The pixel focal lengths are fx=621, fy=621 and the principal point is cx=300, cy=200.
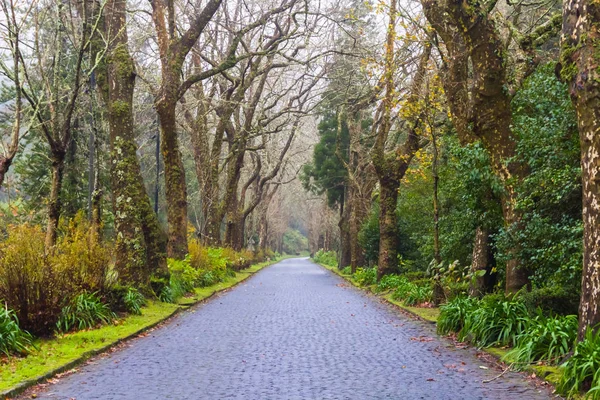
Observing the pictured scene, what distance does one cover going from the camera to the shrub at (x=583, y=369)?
217 inches

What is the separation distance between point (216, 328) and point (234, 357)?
3.30 meters

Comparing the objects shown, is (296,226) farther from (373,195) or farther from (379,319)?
(379,319)

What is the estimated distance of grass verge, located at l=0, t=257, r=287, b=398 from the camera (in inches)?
247

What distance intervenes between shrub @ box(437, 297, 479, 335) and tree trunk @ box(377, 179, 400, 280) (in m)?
10.5

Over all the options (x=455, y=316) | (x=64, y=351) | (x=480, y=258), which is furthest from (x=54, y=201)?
(x=480, y=258)

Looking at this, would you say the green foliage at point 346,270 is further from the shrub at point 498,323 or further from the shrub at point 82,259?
the shrub at point 498,323

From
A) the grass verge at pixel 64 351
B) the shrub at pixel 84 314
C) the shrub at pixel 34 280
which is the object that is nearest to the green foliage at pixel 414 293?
the grass verge at pixel 64 351

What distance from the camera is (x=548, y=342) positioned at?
24.0 ft

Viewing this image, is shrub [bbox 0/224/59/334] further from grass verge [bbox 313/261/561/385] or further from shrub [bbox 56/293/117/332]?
grass verge [bbox 313/261/561/385]

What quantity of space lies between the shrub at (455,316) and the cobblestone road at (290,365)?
0.27m

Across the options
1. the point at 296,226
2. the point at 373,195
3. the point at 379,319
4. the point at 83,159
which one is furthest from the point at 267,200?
the point at 296,226

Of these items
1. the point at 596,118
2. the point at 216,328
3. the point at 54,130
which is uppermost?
the point at 54,130

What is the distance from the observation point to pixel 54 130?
12031mm

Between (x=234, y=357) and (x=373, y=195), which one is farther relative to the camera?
(x=373, y=195)
